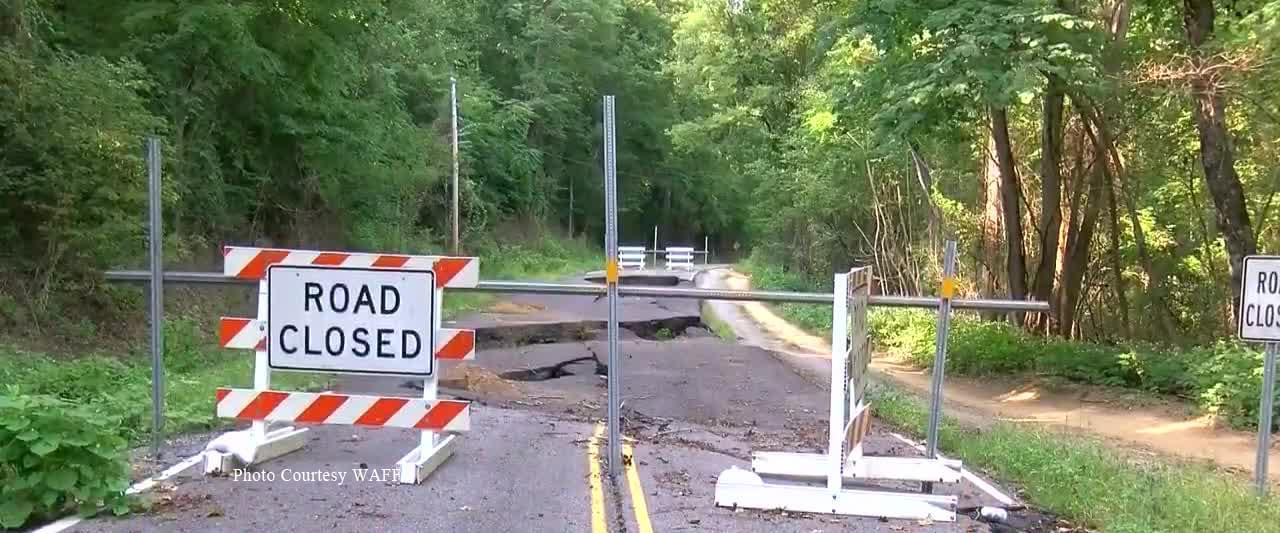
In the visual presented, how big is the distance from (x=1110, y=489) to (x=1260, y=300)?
7.21 ft

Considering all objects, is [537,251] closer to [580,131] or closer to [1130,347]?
[580,131]

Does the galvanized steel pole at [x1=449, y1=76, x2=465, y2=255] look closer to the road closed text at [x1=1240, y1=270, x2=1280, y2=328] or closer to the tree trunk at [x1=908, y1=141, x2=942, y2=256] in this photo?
the tree trunk at [x1=908, y1=141, x2=942, y2=256]

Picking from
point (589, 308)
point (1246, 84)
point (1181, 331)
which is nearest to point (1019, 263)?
point (1181, 331)

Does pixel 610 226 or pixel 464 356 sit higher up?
pixel 610 226

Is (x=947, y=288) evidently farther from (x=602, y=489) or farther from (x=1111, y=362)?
(x=1111, y=362)

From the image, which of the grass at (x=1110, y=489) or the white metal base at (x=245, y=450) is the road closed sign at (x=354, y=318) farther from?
the grass at (x=1110, y=489)

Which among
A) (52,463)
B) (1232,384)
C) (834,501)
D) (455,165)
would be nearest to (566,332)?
(1232,384)

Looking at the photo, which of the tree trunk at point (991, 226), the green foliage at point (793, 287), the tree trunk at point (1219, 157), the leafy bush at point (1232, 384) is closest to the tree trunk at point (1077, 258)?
the tree trunk at point (991, 226)

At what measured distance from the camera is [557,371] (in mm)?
16234

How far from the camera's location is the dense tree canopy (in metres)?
13.9

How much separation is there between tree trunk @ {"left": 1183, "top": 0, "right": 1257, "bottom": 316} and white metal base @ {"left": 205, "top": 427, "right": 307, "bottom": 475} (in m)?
14.1

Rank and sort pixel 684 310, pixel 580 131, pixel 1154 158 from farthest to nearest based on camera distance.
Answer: pixel 580 131, pixel 684 310, pixel 1154 158

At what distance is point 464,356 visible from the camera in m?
7.25

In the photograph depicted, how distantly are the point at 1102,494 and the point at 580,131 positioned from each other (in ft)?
187
